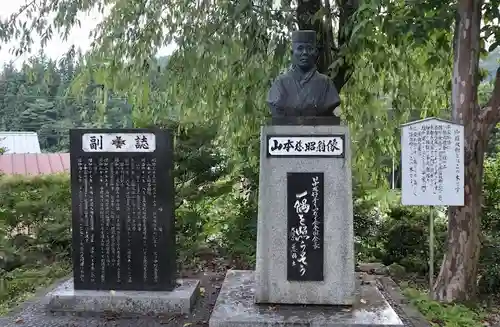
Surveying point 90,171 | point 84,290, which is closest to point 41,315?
point 84,290

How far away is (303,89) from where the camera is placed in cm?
411

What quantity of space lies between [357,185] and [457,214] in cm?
191

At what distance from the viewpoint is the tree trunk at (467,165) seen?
4.91 meters

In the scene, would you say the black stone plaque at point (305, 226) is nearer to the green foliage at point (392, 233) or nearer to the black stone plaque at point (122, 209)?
the black stone plaque at point (122, 209)

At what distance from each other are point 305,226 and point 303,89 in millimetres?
1024

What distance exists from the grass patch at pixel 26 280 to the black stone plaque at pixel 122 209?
113 cm

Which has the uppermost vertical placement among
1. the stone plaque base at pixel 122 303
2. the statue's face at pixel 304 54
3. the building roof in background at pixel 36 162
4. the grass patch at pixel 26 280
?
the statue's face at pixel 304 54

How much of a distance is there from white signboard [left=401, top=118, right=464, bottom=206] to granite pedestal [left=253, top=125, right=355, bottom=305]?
43.6 inches

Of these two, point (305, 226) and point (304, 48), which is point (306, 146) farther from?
point (304, 48)

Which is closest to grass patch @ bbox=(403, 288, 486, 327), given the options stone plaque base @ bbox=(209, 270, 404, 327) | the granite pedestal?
stone plaque base @ bbox=(209, 270, 404, 327)

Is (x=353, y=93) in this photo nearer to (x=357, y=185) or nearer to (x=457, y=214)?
(x=357, y=185)

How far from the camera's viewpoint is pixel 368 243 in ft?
22.4

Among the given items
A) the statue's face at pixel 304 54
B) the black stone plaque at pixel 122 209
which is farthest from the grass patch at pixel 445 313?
the statue's face at pixel 304 54

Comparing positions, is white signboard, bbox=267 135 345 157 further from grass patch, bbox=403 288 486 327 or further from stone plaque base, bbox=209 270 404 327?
grass patch, bbox=403 288 486 327
